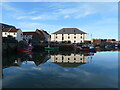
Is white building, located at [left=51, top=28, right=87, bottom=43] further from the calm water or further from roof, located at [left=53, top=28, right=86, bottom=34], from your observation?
the calm water

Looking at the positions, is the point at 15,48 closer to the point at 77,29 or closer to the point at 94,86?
the point at 94,86

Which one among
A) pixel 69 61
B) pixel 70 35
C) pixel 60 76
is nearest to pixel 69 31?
pixel 70 35

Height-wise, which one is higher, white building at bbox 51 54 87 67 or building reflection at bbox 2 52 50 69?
building reflection at bbox 2 52 50 69

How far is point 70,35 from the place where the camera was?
7088 cm

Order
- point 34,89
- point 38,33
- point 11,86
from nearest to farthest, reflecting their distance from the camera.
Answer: point 34,89 → point 11,86 → point 38,33

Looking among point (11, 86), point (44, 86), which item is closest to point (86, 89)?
point (44, 86)

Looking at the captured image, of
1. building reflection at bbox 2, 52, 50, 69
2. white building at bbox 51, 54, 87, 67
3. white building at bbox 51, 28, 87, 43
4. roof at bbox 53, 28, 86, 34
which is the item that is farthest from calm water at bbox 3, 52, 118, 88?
roof at bbox 53, 28, 86, 34

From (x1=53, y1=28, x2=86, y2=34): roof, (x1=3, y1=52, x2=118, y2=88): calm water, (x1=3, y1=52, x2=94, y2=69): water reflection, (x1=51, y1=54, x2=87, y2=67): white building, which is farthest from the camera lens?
(x1=53, y1=28, x2=86, y2=34): roof

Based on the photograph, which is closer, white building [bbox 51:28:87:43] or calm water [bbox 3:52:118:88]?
calm water [bbox 3:52:118:88]

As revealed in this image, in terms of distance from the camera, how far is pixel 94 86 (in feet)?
28.4

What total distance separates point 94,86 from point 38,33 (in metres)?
70.8

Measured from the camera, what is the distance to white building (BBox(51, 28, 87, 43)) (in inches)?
2780

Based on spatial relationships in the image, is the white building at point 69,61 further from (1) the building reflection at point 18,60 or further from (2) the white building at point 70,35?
(2) the white building at point 70,35

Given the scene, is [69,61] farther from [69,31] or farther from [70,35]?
[69,31]
